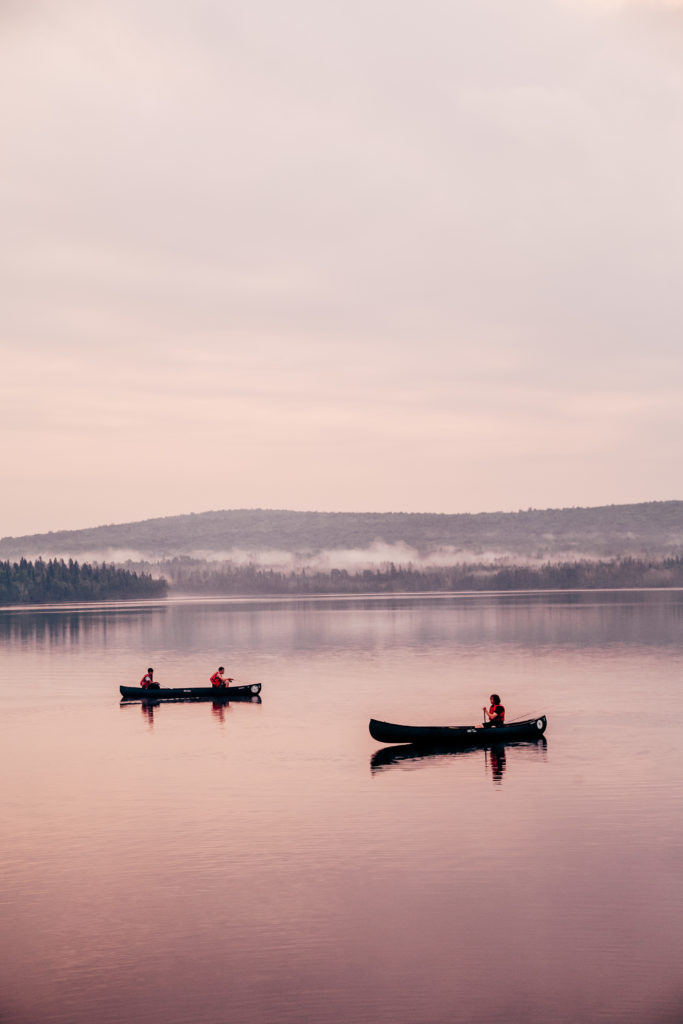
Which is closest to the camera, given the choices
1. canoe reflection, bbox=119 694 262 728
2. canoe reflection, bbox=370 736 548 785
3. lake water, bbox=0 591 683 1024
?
lake water, bbox=0 591 683 1024

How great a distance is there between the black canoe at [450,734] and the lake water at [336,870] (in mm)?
941

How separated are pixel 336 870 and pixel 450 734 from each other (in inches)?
1061

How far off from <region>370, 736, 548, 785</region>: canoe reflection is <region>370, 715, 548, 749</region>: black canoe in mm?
410

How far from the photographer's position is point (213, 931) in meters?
32.5

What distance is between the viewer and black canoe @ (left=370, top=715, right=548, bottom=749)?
2544 inches

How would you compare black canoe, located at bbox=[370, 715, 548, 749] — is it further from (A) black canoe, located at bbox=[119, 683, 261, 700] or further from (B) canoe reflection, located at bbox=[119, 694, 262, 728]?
(A) black canoe, located at bbox=[119, 683, 261, 700]

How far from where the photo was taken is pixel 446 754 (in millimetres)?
64250

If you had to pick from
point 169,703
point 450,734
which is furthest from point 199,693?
point 450,734

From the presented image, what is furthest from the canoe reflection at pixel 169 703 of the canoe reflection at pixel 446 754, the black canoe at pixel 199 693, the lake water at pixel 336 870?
the canoe reflection at pixel 446 754

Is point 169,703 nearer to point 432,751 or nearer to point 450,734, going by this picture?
point 432,751

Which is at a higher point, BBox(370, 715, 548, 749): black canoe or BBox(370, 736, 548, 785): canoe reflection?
BBox(370, 715, 548, 749): black canoe

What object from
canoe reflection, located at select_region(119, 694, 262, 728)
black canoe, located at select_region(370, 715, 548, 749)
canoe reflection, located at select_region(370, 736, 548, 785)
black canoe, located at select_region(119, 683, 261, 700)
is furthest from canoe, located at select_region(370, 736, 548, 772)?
black canoe, located at select_region(119, 683, 261, 700)

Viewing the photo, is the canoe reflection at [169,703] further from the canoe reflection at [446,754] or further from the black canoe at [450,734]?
the canoe reflection at [446,754]

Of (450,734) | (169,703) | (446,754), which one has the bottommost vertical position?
(446,754)
